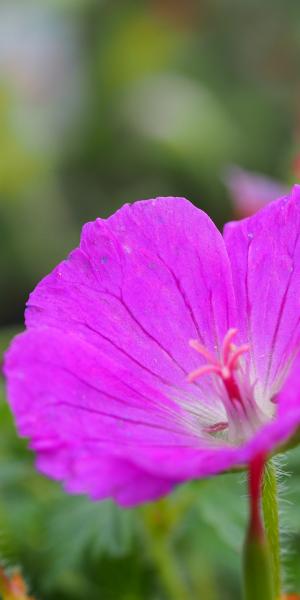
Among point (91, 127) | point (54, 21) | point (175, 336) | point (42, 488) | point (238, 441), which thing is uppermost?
point (54, 21)

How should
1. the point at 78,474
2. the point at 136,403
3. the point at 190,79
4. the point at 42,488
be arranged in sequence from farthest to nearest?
the point at 190,79 → the point at 42,488 → the point at 136,403 → the point at 78,474

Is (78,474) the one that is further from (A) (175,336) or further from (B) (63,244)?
(B) (63,244)

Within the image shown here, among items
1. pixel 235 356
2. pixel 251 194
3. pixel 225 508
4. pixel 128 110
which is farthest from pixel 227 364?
pixel 128 110

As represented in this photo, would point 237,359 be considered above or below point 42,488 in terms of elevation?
above

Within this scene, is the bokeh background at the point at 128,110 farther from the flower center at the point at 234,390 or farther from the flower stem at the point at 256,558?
the flower stem at the point at 256,558

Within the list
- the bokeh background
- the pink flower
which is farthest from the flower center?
the bokeh background

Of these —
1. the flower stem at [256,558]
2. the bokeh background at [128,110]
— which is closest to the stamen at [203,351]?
the flower stem at [256,558]

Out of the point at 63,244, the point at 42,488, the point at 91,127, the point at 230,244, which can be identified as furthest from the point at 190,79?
the point at 230,244

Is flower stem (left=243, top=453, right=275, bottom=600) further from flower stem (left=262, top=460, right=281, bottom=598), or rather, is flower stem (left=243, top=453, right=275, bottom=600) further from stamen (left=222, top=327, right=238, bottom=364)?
stamen (left=222, top=327, right=238, bottom=364)

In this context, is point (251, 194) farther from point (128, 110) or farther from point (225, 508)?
point (128, 110)
